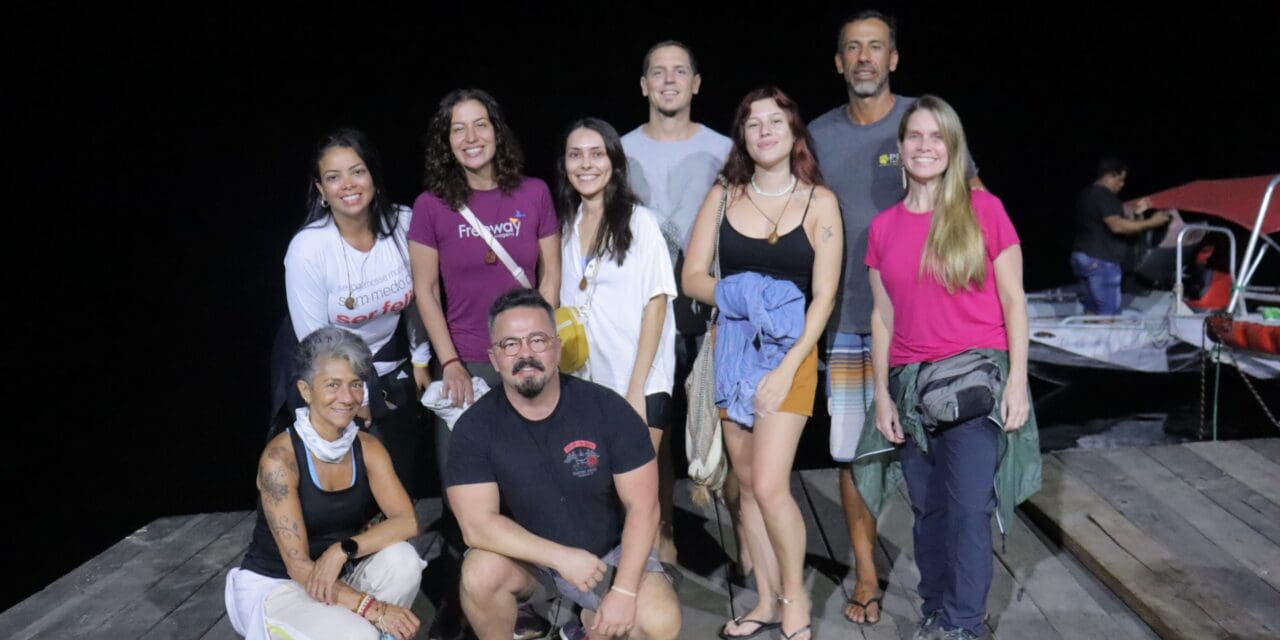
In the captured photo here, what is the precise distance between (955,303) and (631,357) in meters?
0.85

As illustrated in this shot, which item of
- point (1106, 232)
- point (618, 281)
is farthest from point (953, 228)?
point (1106, 232)

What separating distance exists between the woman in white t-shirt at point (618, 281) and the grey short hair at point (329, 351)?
24.4 inches

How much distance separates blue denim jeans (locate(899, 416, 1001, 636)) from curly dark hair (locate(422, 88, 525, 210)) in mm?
1338

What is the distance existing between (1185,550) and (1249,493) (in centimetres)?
57

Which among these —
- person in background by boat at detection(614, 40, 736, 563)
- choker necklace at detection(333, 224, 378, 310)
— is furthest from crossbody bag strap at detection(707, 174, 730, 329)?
choker necklace at detection(333, 224, 378, 310)

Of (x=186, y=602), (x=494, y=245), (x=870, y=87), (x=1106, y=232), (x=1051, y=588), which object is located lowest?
(x=1051, y=588)

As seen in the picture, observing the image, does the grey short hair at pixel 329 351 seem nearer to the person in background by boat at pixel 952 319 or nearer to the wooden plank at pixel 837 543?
the person in background by boat at pixel 952 319

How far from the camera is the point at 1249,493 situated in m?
3.46

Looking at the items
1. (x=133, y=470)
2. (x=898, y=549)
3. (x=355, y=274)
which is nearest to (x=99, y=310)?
(x=133, y=470)

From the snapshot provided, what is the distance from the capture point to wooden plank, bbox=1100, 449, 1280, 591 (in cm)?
295

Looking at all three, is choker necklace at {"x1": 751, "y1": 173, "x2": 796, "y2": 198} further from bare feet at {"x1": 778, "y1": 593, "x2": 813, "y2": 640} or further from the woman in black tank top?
bare feet at {"x1": 778, "y1": 593, "x2": 813, "y2": 640}

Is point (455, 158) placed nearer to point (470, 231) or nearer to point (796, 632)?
point (470, 231)

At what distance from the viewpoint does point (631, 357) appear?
2.85 metres

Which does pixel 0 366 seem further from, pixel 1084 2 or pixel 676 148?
pixel 1084 2
